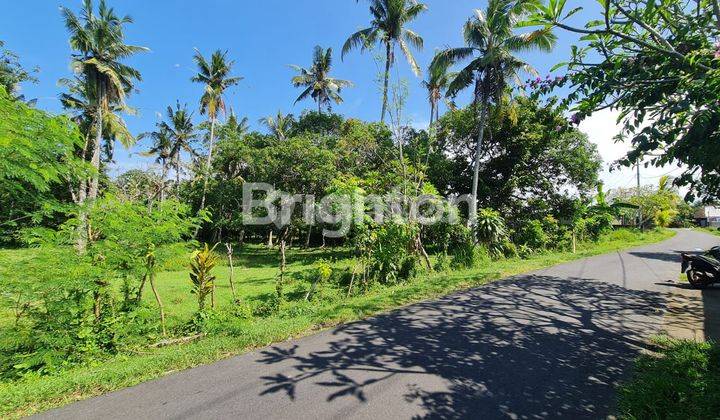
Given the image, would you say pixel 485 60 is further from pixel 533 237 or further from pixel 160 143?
pixel 160 143

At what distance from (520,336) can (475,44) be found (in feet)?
44.7

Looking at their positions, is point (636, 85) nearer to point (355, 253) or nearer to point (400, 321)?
point (400, 321)

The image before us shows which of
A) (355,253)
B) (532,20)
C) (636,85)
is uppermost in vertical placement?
(532,20)

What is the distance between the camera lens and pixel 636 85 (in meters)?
3.71

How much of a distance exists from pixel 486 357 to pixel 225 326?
4.10 meters

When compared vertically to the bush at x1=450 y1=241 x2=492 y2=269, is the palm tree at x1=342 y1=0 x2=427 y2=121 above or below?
above

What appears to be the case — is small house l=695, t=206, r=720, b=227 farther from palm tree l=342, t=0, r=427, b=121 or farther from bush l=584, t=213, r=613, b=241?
palm tree l=342, t=0, r=427, b=121

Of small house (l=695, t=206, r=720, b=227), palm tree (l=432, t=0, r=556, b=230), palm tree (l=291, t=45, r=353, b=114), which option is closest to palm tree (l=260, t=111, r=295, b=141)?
palm tree (l=291, t=45, r=353, b=114)

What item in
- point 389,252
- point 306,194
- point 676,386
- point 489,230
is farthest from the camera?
point 306,194

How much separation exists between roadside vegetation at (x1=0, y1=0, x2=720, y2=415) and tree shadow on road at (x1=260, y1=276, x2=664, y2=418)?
3.19 ft

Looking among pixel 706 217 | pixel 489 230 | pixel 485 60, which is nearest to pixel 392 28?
pixel 485 60

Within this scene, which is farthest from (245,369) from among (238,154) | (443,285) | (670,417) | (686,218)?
(686,218)

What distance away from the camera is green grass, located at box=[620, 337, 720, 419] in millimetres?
2955

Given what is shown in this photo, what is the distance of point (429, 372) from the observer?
3.97m
